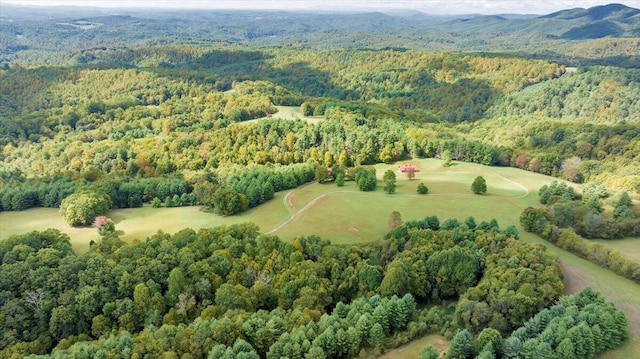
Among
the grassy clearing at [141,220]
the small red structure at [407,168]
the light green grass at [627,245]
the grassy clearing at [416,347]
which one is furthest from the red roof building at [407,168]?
the grassy clearing at [416,347]

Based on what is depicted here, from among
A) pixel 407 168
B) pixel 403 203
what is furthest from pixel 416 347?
pixel 407 168

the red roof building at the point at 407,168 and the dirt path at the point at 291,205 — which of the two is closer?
the dirt path at the point at 291,205

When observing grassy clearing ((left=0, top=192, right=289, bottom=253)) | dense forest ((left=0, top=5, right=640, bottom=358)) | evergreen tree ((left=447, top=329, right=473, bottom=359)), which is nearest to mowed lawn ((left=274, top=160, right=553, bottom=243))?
dense forest ((left=0, top=5, right=640, bottom=358))

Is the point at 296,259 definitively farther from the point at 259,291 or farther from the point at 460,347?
the point at 460,347

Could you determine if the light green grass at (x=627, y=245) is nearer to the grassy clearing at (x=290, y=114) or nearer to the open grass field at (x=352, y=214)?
the open grass field at (x=352, y=214)

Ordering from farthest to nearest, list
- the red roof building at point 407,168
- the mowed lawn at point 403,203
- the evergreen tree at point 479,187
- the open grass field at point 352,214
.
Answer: the red roof building at point 407,168, the evergreen tree at point 479,187, the mowed lawn at point 403,203, the open grass field at point 352,214

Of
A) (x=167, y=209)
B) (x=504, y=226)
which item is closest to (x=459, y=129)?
(x=504, y=226)
